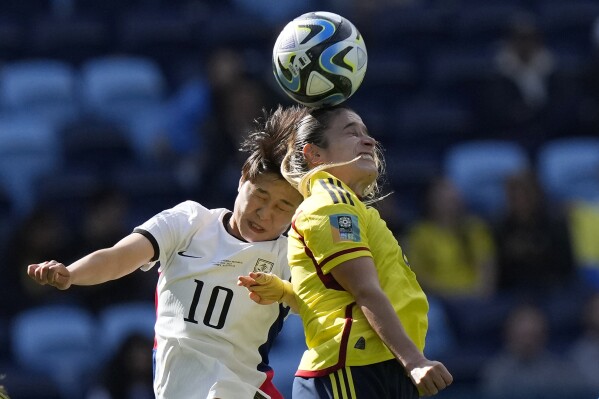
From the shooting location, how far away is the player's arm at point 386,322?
3.55 meters

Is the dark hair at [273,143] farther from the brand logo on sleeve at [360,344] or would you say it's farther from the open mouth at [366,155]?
the brand logo on sleeve at [360,344]

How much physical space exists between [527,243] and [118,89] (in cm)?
342

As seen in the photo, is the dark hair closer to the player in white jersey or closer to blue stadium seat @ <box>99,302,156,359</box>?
the player in white jersey

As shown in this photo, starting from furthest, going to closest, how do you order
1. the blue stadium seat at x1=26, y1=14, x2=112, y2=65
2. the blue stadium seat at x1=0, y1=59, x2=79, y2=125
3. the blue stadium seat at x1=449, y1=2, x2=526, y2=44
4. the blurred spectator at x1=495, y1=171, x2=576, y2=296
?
the blue stadium seat at x1=449, y1=2, x2=526, y2=44 < the blue stadium seat at x1=26, y1=14, x2=112, y2=65 < the blue stadium seat at x1=0, y1=59, x2=79, y2=125 < the blurred spectator at x1=495, y1=171, x2=576, y2=296

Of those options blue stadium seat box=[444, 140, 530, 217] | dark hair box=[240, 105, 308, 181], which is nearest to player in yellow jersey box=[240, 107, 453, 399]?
dark hair box=[240, 105, 308, 181]

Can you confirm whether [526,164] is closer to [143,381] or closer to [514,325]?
[514,325]

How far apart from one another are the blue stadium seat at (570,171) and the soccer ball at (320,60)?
5.60m

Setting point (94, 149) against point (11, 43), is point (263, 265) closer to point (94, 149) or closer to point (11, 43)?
point (94, 149)

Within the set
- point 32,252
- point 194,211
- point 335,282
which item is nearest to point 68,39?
point 32,252

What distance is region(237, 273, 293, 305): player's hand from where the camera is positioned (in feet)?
13.4

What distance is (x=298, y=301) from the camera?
157 inches

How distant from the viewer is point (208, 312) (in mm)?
4477

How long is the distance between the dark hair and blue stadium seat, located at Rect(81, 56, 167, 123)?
563 centimetres

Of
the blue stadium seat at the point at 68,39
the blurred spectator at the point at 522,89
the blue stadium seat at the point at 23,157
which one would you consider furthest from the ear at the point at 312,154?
the blue stadium seat at the point at 68,39
